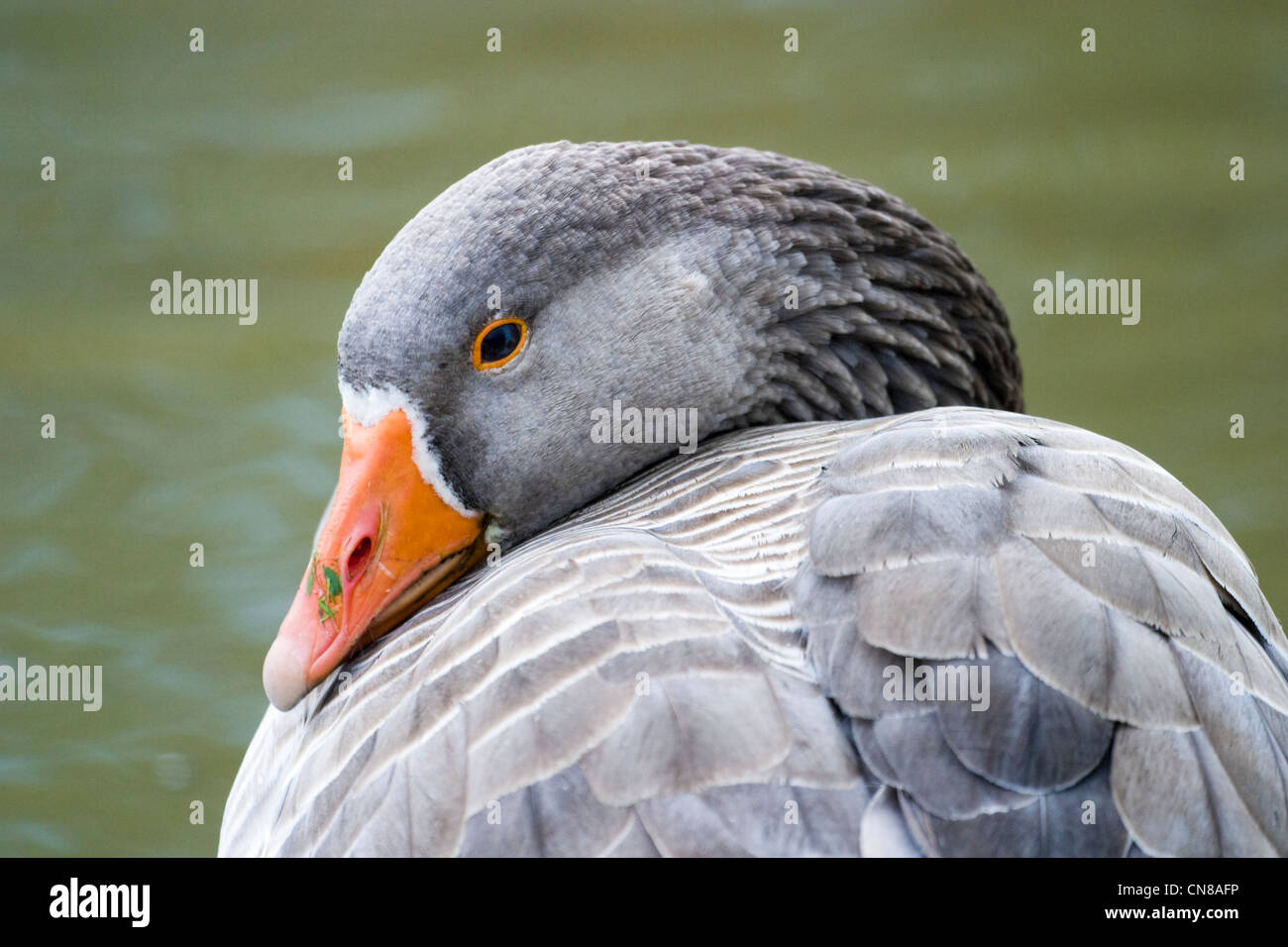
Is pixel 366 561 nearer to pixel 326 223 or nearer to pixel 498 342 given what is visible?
pixel 498 342

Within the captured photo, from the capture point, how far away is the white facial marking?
344 cm

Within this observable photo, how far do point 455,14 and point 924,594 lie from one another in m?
6.57

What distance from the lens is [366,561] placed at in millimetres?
3395

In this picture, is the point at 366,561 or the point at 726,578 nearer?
the point at 726,578

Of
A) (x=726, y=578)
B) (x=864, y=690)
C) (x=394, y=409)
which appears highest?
(x=394, y=409)

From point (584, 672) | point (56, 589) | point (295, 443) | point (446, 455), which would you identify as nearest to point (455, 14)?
point (295, 443)

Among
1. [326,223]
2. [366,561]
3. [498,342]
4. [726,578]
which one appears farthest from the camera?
[326,223]

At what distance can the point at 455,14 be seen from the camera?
8.43 meters

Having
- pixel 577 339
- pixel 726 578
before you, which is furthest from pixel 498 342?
pixel 726 578

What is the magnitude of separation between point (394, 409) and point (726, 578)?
0.96 metres

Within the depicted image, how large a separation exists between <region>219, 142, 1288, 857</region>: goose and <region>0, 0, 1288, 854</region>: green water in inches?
78.5

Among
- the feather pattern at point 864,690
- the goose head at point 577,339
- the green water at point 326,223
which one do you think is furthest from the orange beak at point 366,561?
the green water at point 326,223

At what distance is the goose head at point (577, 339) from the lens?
3414 millimetres

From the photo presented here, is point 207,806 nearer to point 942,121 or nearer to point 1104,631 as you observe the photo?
point 1104,631
